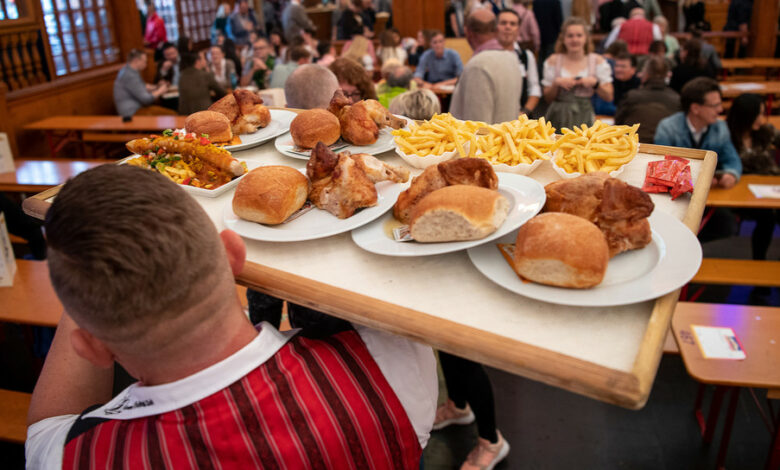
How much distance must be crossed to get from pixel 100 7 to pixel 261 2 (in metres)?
6.75

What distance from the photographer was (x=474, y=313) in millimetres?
1005

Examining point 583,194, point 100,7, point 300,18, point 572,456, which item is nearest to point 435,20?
point 300,18

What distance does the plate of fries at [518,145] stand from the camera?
60.0 inches

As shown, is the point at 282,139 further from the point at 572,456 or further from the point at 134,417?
the point at 572,456

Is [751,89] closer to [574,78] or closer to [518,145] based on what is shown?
[574,78]

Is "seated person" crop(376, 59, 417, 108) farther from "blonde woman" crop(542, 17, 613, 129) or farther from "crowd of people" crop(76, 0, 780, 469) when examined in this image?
"blonde woman" crop(542, 17, 613, 129)

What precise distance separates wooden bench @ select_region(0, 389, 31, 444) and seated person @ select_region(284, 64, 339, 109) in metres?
1.93

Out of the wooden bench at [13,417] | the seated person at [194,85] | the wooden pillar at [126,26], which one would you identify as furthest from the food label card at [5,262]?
the wooden pillar at [126,26]

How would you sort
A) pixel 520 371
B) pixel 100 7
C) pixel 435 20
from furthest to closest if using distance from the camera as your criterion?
pixel 435 20
pixel 100 7
pixel 520 371

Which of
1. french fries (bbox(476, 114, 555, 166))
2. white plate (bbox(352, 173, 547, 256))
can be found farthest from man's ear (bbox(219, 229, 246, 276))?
french fries (bbox(476, 114, 555, 166))

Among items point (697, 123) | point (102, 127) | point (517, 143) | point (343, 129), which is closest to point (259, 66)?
point (102, 127)

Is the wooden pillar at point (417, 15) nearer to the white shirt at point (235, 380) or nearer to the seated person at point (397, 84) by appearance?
the seated person at point (397, 84)

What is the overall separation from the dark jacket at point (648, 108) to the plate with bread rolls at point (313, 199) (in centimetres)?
394

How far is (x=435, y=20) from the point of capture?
9.82 meters
